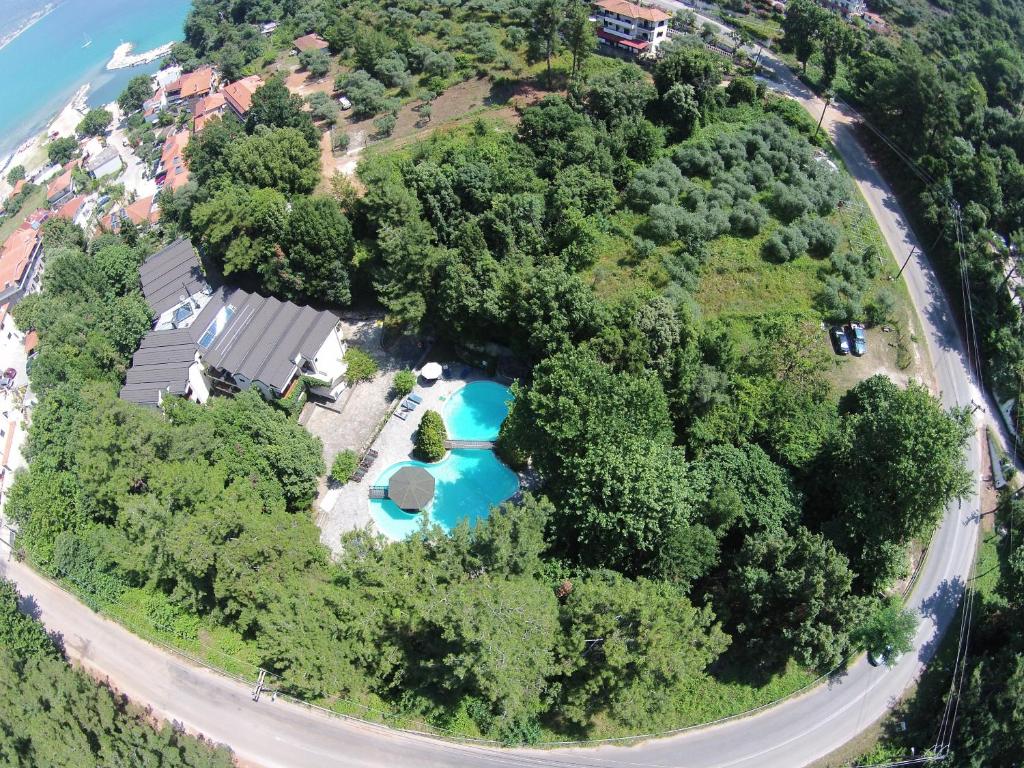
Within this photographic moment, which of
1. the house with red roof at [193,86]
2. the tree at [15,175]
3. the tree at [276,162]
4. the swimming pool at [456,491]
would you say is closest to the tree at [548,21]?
the tree at [276,162]

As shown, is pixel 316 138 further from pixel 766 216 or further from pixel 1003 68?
pixel 1003 68

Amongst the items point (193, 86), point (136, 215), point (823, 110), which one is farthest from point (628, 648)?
point (193, 86)

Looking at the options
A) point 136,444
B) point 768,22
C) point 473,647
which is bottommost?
point 768,22

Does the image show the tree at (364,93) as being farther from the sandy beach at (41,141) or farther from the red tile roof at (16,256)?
the sandy beach at (41,141)

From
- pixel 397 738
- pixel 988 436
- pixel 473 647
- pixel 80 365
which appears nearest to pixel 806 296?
pixel 988 436

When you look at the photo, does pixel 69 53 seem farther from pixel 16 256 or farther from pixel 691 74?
pixel 691 74

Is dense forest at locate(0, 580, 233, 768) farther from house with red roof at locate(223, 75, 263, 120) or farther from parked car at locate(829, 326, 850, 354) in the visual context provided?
house with red roof at locate(223, 75, 263, 120)
